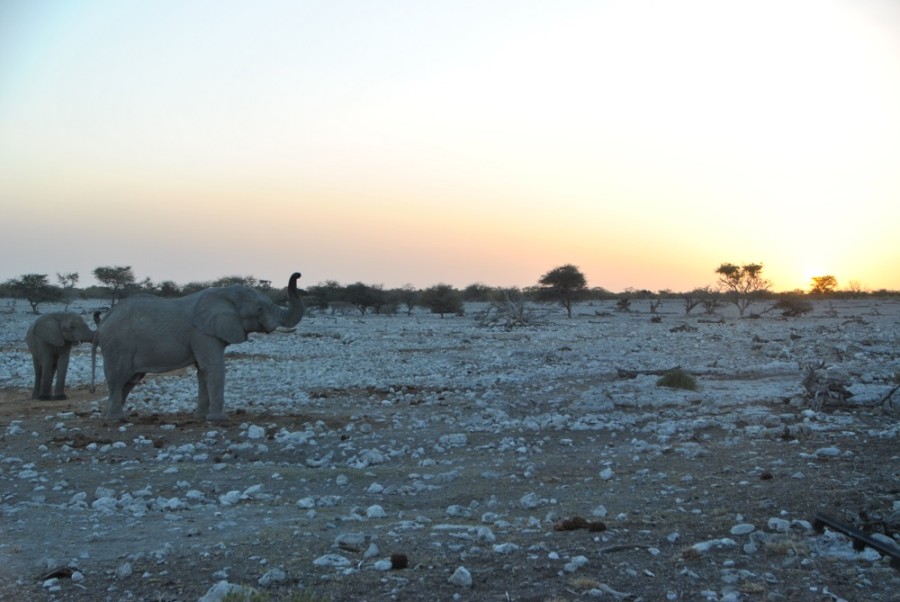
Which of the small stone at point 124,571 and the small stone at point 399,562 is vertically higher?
the small stone at point 399,562

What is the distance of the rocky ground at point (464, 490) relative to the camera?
4703mm

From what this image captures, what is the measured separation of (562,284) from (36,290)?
33050 mm

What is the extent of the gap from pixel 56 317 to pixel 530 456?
10.9 metres

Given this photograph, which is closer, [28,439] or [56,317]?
[28,439]

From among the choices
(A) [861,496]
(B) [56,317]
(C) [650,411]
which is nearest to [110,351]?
(B) [56,317]

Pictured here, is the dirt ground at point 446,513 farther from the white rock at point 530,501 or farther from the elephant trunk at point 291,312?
the elephant trunk at point 291,312

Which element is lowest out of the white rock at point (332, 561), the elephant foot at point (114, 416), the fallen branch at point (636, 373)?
the elephant foot at point (114, 416)

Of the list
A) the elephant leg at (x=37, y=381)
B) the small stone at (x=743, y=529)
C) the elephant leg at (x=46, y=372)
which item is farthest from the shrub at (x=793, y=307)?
the small stone at (x=743, y=529)

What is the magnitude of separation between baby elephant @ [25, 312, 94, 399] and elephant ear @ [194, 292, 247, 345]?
4.58 meters

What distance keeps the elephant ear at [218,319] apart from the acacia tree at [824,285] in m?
71.8

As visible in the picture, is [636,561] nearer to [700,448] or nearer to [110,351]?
[700,448]

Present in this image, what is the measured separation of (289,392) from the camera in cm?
1450

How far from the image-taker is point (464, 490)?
285 inches

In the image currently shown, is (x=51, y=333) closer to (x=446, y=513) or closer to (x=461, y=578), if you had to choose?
(x=446, y=513)
